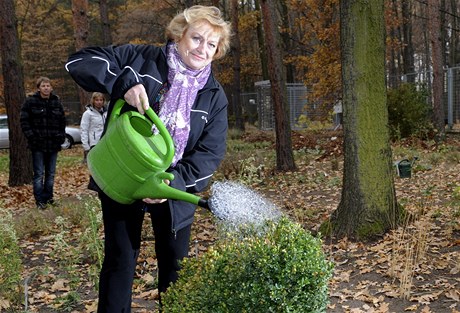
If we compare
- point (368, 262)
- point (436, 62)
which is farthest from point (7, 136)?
point (368, 262)

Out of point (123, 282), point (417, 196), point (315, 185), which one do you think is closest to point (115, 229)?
point (123, 282)

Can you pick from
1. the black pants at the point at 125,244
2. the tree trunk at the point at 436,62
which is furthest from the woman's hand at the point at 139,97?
the tree trunk at the point at 436,62

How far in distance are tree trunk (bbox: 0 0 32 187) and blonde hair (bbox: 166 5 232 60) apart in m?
8.53

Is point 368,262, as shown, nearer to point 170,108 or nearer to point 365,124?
point 365,124

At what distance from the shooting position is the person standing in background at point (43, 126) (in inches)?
280

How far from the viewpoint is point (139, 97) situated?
7.16ft

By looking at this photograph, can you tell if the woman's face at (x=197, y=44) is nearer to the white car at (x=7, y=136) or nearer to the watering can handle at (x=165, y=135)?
the watering can handle at (x=165, y=135)

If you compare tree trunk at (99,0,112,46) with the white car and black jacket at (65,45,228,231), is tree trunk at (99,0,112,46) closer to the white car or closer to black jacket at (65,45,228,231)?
the white car

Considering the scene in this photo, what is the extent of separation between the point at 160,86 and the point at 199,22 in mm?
304

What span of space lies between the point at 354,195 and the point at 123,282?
104 inches

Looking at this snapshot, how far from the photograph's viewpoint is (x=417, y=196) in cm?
637

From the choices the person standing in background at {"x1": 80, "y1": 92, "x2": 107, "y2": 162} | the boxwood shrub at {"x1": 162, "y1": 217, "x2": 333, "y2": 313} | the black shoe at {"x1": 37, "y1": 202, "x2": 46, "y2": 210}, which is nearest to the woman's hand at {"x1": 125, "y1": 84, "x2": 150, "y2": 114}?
the boxwood shrub at {"x1": 162, "y1": 217, "x2": 333, "y2": 313}

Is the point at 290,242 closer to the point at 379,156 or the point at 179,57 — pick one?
the point at 179,57

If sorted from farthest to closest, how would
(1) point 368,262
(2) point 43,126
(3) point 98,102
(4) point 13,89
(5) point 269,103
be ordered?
(5) point 269,103 → (4) point 13,89 → (3) point 98,102 → (2) point 43,126 → (1) point 368,262
